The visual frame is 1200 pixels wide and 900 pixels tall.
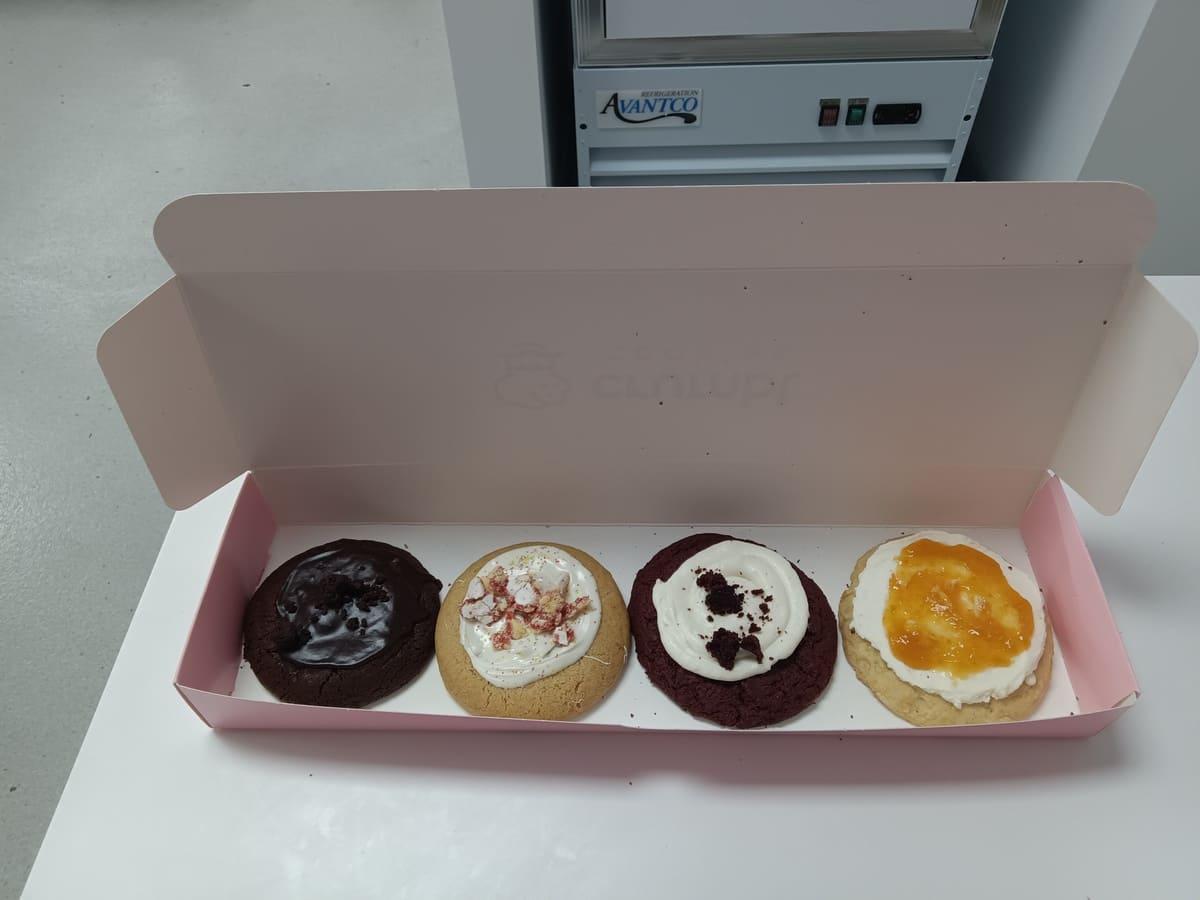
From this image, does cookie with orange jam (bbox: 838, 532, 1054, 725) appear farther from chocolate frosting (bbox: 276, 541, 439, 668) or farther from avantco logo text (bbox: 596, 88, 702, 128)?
avantco logo text (bbox: 596, 88, 702, 128)

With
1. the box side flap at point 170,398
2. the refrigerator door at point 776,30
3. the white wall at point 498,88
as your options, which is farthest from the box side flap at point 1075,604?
the white wall at point 498,88

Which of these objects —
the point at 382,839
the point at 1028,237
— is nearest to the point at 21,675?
the point at 382,839

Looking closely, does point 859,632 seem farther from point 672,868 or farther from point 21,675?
point 21,675

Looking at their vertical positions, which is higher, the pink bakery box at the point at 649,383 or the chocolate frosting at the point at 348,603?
the pink bakery box at the point at 649,383

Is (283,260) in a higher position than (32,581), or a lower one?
higher

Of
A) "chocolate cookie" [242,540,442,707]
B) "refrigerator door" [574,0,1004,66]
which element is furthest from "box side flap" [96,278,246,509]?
"refrigerator door" [574,0,1004,66]

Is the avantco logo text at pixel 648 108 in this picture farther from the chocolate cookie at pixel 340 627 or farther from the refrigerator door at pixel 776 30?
the chocolate cookie at pixel 340 627
